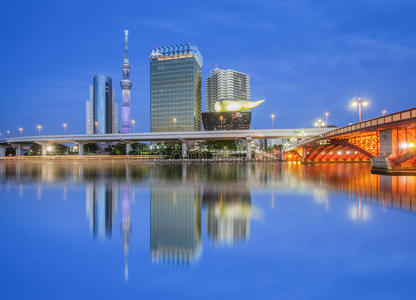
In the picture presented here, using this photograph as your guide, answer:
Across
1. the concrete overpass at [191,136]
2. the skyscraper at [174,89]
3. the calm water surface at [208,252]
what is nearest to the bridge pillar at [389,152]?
the calm water surface at [208,252]

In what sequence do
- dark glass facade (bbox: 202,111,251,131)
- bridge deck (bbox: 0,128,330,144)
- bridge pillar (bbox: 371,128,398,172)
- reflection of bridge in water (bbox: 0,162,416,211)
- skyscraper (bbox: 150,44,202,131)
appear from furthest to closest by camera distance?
skyscraper (bbox: 150,44,202,131) → dark glass facade (bbox: 202,111,251,131) → bridge deck (bbox: 0,128,330,144) → bridge pillar (bbox: 371,128,398,172) → reflection of bridge in water (bbox: 0,162,416,211)

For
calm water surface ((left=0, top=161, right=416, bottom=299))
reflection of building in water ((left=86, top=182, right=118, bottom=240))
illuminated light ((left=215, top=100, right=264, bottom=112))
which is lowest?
calm water surface ((left=0, top=161, right=416, bottom=299))

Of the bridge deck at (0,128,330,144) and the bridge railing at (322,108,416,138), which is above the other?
the bridge deck at (0,128,330,144)

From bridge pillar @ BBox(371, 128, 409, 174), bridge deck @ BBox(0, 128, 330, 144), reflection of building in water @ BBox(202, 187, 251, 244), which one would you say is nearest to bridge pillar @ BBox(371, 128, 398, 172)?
bridge pillar @ BBox(371, 128, 409, 174)

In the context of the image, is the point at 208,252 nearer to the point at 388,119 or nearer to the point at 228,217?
the point at 228,217

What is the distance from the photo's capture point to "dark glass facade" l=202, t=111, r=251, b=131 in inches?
5600

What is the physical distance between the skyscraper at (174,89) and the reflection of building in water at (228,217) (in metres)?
140

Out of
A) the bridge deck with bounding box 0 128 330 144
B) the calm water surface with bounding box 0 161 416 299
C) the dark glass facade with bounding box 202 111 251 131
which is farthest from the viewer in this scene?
the dark glass facade with bounding box 202 111 251 131

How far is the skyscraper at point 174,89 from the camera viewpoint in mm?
150875

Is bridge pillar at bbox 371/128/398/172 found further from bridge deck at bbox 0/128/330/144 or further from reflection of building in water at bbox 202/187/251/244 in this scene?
bridge deck at bbox 0/128/330/144

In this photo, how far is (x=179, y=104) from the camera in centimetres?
15238

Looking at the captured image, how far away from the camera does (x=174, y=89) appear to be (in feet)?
500

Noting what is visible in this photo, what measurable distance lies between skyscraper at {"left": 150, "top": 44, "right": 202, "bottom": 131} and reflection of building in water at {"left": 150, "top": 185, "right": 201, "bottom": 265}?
14111 cm


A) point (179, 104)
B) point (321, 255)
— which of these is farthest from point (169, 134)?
point (321, 255)
